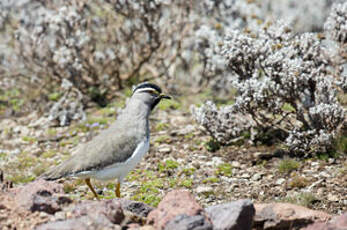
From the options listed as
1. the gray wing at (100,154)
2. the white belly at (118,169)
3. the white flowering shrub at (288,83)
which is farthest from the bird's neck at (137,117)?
the white flowering shrub at (288,83)

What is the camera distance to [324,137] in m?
8.32

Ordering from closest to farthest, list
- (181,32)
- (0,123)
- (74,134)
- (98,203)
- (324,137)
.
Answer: (98,203) < (324,137) < (74,134) < (0,123) < (181,32)

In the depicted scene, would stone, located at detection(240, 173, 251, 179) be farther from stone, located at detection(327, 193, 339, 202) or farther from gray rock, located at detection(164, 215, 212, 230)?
gray rock, located at detection(164, 215, 212, 230)

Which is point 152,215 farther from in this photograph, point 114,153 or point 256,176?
point 256,176

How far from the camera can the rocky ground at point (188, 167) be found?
785 centimetres

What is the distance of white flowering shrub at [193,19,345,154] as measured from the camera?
8492 millimetres

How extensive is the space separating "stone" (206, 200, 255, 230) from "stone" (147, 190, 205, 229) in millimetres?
196

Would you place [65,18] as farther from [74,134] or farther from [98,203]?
[98,203]

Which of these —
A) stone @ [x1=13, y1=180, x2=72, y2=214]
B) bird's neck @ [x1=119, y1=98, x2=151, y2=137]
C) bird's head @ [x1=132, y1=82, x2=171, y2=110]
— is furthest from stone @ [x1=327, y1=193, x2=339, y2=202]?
stone @ [x1=13, y1=180, x2=72, y2=214]

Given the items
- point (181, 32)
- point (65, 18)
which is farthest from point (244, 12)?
point (65, 18)

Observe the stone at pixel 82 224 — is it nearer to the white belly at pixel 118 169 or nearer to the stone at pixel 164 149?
the white belly at pixel 118 169

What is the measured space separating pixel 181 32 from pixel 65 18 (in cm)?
309

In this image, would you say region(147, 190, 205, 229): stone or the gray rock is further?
region(147, 190, 205, 229): stone

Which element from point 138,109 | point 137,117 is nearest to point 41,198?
point 137,117
